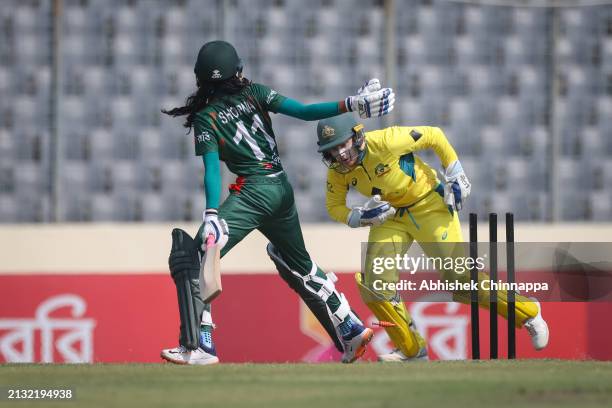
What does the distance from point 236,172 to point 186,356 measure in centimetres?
108

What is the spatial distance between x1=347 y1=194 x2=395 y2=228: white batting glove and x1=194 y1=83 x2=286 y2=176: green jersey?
752 mm

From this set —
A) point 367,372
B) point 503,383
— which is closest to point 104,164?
point 367,372

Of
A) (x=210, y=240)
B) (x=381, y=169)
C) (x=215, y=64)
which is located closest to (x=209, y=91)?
(x=215, y=64)

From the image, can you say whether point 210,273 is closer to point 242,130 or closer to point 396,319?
point 242,130

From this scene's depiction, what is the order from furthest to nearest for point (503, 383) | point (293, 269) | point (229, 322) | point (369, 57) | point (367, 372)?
point (369, 57)
point (229, 322)
point (293, 269)
point (367, 372)
point (503, 383)

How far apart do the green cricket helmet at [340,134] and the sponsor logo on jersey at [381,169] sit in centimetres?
13

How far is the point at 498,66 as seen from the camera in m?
12.3

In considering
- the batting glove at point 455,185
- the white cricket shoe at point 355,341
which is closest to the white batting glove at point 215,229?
the white cricket shoe at point 355,341

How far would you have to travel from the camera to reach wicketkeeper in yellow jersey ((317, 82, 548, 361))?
8297 millimetres

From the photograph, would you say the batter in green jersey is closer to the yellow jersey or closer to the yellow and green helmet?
the yellow and green helmet

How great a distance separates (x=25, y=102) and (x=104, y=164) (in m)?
0.84

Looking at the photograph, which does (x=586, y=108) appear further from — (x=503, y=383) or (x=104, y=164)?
(x=503, y=383)

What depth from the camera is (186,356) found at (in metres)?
7.50

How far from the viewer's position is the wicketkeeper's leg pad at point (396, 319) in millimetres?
8492
